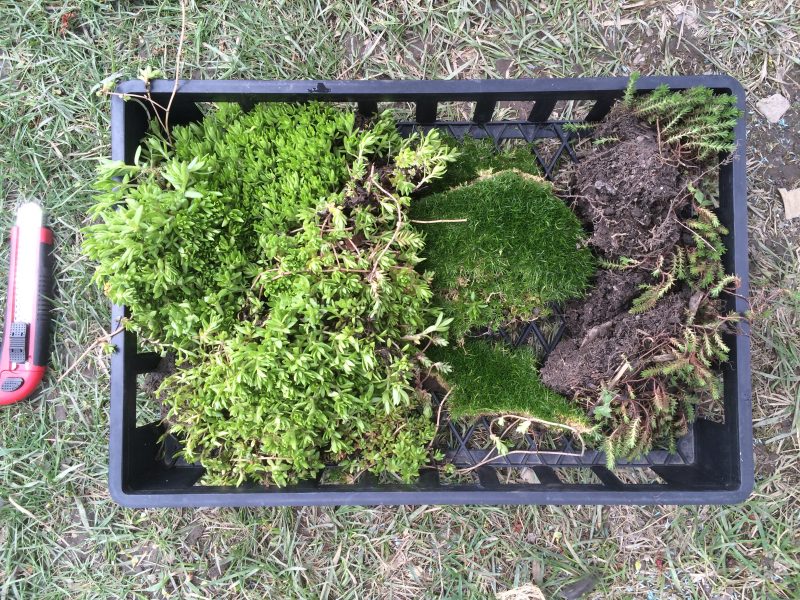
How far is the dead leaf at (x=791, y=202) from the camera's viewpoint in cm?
258

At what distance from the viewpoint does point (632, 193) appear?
1.94 m

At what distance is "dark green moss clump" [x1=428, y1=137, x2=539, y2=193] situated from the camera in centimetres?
215

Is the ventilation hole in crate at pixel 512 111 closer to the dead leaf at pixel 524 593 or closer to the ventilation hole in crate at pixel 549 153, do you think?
the ventilation hole in crate at pixel 549 153

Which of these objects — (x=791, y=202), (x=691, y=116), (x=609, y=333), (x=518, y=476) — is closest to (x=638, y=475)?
(x=518, y=476)

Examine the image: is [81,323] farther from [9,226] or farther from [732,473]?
[732,473]

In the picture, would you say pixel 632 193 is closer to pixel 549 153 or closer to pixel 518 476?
pixel 549 153

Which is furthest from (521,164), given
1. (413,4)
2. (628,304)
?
(413,4)

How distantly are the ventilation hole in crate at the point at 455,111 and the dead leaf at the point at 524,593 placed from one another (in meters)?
2.32

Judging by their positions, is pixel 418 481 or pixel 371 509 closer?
pixel 418 481

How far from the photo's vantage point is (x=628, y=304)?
6.82 feet

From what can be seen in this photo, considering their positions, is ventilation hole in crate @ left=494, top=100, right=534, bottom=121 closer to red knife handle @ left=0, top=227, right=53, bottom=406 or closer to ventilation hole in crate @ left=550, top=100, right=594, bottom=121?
ventilation hole in crate @ left=550, top=100, right=594, bottom=121

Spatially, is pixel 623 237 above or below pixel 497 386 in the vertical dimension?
above

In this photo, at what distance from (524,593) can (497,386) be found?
1.18m

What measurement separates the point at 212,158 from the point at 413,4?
1468 mm
